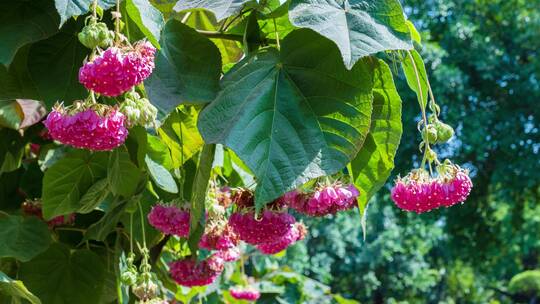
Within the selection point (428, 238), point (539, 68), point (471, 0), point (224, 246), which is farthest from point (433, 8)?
point (224, 246)

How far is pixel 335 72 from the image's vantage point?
1293mm

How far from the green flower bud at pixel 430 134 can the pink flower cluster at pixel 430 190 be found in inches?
3.0

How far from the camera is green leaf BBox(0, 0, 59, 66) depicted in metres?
1.31

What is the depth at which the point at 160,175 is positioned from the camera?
171 cm

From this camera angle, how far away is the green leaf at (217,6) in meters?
1.26

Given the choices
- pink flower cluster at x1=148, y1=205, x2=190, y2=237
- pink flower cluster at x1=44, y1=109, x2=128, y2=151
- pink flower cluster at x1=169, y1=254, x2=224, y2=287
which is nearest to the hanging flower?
pink flower cluster at x1=44, y1=109, x2=128, y2=151

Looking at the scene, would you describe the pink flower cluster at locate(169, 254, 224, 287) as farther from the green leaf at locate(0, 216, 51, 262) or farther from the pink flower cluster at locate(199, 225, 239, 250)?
the green leaf at locate(0, 216, 51, 262)

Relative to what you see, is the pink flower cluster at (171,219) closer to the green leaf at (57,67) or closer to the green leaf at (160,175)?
the green leaf at (160,175)

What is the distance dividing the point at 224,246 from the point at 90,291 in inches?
15.2

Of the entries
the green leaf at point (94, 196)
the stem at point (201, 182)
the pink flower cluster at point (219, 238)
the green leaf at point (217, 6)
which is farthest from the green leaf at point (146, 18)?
the pink flower cluster at point (219, 238)

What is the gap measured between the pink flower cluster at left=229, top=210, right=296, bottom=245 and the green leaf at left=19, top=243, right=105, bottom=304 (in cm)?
56

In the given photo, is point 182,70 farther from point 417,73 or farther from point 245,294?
point 245,294

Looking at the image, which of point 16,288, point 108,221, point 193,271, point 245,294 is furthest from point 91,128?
point 245,294

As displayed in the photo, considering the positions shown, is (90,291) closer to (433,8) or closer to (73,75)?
(73,75)
